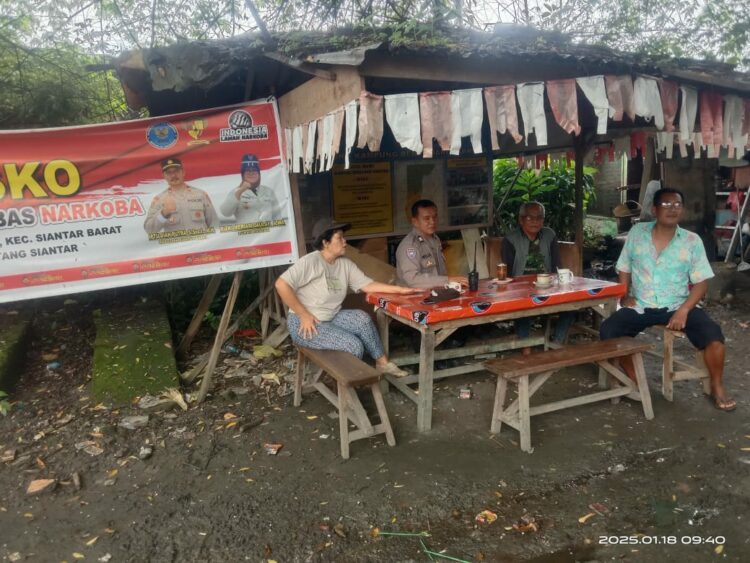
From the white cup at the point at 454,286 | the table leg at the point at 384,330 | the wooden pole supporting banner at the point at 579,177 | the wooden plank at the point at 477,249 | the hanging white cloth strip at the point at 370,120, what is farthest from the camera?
the wooden plank at the point at 477,249

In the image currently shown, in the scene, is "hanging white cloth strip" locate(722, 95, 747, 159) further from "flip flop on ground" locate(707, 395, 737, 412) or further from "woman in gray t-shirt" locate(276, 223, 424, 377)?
"woman in gray t-shirt" locate(276, 223, 424, 377)

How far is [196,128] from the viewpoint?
4625 mm

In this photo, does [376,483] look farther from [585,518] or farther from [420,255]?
[420,255]

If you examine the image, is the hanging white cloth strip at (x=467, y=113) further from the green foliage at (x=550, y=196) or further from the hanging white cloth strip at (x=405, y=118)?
the green foliage at (x=550, y=196)

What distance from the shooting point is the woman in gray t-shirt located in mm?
4297

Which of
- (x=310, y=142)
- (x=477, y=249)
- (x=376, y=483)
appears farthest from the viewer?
(x=477, y=249)

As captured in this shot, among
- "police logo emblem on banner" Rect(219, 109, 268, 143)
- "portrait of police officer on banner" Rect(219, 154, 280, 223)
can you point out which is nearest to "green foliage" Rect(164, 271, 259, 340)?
"portrait of police officer on banner" Rect(219, 154, 280, 223)

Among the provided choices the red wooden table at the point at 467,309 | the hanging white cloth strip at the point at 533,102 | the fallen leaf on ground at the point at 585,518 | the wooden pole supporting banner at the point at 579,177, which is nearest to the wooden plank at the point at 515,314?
the red wooden table at the point at 467,309

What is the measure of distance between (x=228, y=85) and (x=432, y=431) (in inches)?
153

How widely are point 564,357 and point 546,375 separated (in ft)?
0.64

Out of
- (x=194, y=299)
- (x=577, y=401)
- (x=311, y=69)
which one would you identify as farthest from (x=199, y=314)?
(x=577, y=401)

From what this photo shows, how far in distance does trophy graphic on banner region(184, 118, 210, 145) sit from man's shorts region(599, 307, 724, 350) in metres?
3.86

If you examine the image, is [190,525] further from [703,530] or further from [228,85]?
[228,85]

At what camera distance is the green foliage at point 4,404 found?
4.61 m
